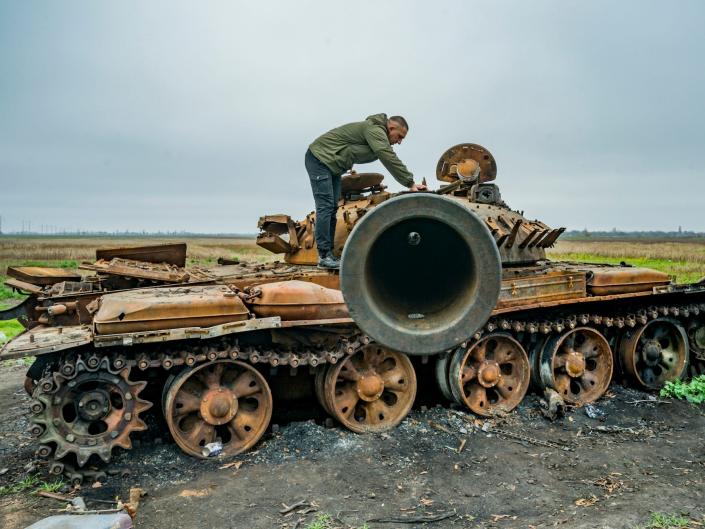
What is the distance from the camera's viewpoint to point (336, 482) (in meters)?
5.54

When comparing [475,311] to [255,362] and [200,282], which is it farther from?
[200,282]

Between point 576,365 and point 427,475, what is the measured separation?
3.07 meters

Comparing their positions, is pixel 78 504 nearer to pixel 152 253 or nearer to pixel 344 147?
pixel 152 253

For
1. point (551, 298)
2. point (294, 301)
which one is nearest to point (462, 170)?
point (551, 298)

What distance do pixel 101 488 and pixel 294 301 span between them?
2439 millimetres

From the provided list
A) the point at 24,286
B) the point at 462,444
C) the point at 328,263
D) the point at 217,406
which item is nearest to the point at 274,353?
the point at 217,406

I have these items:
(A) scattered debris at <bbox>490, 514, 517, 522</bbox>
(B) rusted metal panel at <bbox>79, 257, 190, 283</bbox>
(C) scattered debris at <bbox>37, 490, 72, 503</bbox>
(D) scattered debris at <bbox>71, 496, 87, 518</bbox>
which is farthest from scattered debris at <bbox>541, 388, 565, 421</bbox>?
(C) scattered debris at <bbox>37, 490, 72, 503</bbox>

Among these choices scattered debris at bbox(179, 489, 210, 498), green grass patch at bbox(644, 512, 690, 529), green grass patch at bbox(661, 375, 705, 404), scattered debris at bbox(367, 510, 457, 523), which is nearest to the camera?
green grass patch at bbox(644, 512, 690, 529)

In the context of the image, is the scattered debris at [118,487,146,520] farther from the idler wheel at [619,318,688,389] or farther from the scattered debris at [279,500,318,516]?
the idler wheel at [619,318,688,389]

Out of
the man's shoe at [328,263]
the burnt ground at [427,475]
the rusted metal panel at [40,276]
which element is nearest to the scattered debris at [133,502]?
the burnt ground at [427,475]

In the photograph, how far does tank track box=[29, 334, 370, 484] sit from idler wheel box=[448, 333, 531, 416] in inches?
85.1

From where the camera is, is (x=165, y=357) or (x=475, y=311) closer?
(x=475, y=311)

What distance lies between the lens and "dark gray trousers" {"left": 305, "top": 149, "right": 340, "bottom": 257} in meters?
6.89

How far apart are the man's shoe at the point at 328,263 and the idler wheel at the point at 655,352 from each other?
4.45 metres
